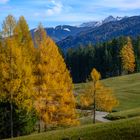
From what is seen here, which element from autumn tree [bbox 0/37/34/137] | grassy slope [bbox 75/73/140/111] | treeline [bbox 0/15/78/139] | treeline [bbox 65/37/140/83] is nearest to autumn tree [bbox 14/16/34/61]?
treeline [bbox 0/15/78/139]

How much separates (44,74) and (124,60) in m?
107

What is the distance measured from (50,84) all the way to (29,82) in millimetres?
3380

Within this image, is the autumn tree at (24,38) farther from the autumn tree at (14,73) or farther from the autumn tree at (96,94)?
A: the autumn tree at (96,94)

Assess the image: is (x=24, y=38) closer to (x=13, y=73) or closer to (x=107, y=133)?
(x=13, y=73)

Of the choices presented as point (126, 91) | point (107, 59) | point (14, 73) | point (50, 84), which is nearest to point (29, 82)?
point (14, 73)

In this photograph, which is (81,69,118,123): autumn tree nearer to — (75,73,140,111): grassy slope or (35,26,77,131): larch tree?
(75,73,140,111): grassy slope

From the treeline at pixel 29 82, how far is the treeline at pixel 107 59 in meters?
103

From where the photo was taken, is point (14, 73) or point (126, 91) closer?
point (14, 73)

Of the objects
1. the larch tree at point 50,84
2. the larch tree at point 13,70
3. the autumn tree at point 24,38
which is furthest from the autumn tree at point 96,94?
the larch tree at point 13,70

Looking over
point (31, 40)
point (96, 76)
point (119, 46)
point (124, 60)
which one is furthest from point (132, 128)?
point (119, 46)

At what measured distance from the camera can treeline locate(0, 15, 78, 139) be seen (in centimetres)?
4225

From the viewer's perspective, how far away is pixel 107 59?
16312 centimetres

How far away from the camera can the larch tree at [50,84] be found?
45.5m

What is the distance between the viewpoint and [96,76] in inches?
2596
